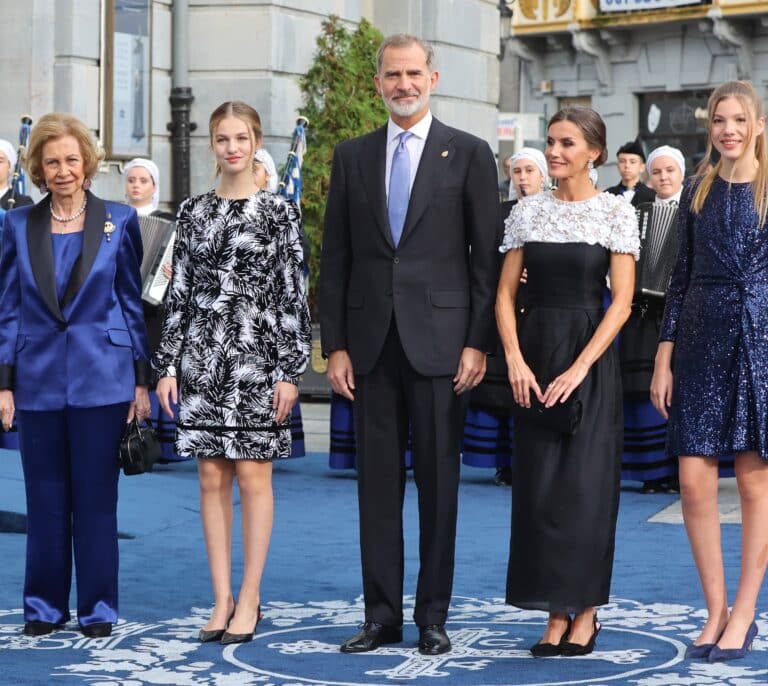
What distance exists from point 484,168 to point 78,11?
8.72 m

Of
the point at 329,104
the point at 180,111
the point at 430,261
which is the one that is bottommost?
the point at 430,261

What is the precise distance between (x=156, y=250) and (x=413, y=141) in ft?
13.6

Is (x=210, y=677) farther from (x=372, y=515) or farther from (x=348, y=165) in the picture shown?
(x=348, y=165)

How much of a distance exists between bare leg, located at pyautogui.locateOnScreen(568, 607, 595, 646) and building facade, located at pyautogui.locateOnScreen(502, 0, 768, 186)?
28205mm

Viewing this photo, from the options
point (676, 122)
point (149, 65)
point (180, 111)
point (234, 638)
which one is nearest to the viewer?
point (234, 638)

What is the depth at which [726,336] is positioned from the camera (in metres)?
6.27

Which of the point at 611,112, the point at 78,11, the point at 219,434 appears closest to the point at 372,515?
the point at 219,434

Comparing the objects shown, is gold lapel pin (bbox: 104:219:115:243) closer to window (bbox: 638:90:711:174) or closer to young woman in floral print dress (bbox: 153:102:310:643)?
young woman in floral print dress (bbox: 153:102:310:643)

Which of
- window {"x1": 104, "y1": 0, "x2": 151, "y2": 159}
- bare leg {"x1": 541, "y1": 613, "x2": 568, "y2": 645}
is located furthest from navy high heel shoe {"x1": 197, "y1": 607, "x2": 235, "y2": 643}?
window {"x1": 104, "y1": 0, "x2": 151, "y2": 159}

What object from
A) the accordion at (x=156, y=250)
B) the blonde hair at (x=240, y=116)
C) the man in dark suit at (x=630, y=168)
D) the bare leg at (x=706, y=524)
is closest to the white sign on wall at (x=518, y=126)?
the man in dark suit at (x=630, y=168)

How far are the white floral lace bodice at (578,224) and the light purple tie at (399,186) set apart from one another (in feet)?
1.18

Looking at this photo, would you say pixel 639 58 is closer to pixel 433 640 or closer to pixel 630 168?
pixel 630 168

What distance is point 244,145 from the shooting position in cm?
657

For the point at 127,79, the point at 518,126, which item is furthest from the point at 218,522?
the point at 518,126
